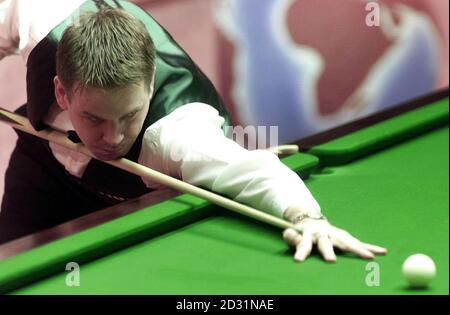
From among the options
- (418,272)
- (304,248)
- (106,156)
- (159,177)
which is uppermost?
(106,156)

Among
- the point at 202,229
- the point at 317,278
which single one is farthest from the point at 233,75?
the point at 317,278

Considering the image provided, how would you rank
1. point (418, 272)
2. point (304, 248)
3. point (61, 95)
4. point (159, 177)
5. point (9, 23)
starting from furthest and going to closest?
point (9, 23) < point (61, 95) < point (159, 177) < point (304, 248) < point (418, 272)

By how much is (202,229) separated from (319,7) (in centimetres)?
251

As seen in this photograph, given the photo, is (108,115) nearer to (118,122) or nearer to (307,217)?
(118,122)

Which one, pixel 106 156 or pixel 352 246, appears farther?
pixel 106 156

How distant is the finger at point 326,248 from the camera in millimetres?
2076

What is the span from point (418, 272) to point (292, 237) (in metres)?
0.38

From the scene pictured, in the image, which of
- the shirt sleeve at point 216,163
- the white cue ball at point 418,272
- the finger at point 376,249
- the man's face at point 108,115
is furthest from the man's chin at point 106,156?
the white cue ball at point 418,272

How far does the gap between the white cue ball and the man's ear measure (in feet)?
4.25

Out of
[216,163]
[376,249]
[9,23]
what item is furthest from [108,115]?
[376,249]

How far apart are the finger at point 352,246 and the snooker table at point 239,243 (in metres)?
0.03

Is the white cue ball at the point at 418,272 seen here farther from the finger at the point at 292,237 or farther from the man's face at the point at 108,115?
the man's face at the point at 108,115

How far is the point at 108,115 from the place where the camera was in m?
2.60

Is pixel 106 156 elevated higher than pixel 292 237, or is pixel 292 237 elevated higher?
pixel 106 156
